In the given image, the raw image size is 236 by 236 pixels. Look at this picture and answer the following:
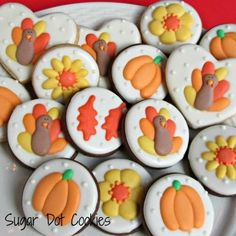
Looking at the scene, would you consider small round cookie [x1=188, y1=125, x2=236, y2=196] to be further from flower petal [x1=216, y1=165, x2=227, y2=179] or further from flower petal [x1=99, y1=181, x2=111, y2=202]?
flower petal [x1=99, y1=181, x2=111, y2=202]

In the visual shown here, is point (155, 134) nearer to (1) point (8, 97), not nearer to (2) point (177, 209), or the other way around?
(2) point (177, 209)

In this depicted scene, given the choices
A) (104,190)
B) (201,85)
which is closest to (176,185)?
(104,190)

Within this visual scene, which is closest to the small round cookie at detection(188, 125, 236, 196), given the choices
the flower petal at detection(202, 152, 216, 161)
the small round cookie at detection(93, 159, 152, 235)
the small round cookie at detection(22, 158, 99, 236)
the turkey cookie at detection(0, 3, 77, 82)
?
the flower petal at detection(202, 152, 216, 161)

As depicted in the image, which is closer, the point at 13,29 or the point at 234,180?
the point at 234,180

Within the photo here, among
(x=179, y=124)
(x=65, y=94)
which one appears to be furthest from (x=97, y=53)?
(x=179, y=124)

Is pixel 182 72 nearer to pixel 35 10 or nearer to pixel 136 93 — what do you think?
pixel 136 93

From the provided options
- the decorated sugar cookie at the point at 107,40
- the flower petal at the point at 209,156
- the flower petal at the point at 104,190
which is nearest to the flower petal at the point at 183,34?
the decorated sugar cookie at the point at 107,40
